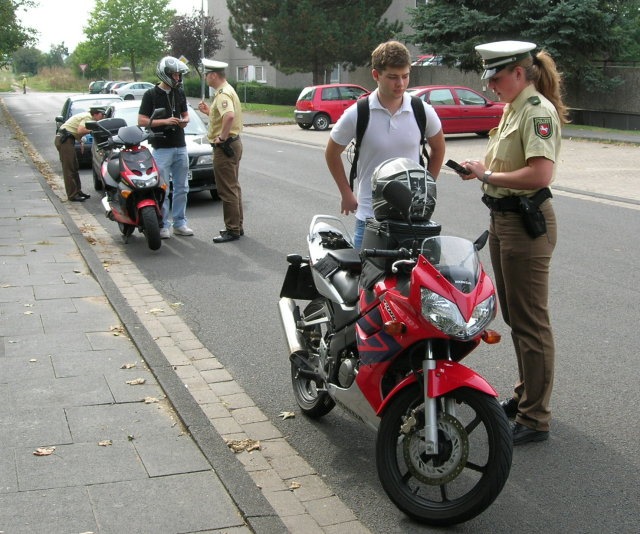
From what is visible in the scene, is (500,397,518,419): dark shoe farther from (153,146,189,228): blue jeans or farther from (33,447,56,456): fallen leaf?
(153,146,189,228): blue jeans

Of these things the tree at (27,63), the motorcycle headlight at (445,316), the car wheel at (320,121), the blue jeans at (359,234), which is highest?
the motorcycle headlight at (445,316)

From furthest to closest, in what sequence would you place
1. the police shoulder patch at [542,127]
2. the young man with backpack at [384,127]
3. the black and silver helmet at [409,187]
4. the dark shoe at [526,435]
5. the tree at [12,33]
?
the tree at [12,33] → the young man with backpack at [384,127] → the dark shoe at [526,435] → the police shoulder patch at [542,127] → the black and silver helmet at [409,187]

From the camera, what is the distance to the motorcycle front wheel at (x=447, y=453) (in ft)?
12.2

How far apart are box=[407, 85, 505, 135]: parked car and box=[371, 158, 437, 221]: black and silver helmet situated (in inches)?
896

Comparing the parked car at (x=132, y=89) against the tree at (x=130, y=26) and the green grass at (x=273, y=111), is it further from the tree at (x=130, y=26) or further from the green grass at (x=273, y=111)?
the tree at (x=130, y=26)

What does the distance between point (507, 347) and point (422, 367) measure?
2.74 metres

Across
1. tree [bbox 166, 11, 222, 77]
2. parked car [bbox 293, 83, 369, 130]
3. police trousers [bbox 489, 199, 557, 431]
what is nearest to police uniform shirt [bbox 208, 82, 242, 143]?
police trousers [bbox 489, 199, 557, 431]

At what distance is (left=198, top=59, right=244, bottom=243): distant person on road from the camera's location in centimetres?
1034

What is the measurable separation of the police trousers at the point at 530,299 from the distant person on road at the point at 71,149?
970cm

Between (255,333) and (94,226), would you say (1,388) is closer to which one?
(255,333)

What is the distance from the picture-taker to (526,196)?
4.61m

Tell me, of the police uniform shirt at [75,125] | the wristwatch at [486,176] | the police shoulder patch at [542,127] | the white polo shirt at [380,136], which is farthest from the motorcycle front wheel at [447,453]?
the police uniform shirt at [75,125]

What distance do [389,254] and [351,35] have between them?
139ft

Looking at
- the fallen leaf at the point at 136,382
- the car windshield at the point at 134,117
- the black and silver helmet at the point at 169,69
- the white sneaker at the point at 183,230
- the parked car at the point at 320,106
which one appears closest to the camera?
the fallen leaf at the point at 136,382
